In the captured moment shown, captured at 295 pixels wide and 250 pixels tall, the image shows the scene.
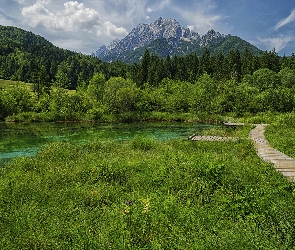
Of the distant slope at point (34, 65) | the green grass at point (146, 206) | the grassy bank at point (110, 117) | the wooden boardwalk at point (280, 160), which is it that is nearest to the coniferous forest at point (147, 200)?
the green grass at point (146, 206)

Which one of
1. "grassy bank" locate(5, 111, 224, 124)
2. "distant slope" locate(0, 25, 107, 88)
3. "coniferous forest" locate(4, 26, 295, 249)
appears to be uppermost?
"distant slope" locate(0, 25, 107, 88)

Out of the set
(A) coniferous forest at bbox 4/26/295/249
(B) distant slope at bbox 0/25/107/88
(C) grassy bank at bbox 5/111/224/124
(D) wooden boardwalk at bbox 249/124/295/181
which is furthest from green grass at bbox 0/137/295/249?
(B) distant slope at bbox 0/25/107/88

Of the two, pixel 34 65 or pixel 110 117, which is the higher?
pixel 34 65

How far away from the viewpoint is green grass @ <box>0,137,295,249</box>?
5671 mm

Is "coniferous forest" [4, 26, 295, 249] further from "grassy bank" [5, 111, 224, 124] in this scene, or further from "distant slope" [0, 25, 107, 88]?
"distant slope" [0, 25, 107, 88]

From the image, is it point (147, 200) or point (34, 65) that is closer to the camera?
point (147, 200)

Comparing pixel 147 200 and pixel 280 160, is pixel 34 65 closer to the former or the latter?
pixel 280 160

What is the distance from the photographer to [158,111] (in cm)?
6356

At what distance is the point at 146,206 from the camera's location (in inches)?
263

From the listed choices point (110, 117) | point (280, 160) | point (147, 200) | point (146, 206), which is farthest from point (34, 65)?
point (146, 206)

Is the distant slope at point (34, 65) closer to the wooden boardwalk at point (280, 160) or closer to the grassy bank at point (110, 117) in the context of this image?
the grassy bank at point (110, 117)

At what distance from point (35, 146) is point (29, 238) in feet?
62.5

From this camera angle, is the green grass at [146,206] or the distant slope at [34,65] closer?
the green grass at [146,206]

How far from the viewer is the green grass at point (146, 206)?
5.67 metres
